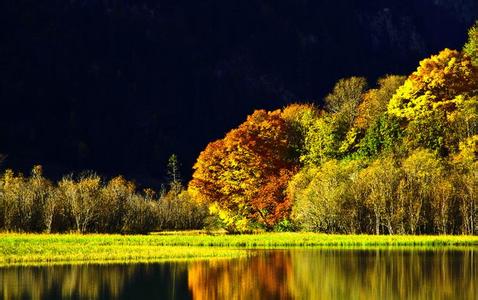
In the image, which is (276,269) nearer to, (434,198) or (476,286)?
(476,286)

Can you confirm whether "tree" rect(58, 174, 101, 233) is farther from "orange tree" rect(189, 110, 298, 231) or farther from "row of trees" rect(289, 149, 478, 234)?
"row of trees" rect(289, 149, 478, 234)

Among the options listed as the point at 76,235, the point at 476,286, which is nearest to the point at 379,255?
the point at 476,286

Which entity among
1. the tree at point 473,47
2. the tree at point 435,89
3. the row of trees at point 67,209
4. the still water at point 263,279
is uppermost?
the tree at point 473,47

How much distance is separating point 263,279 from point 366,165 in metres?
54.3

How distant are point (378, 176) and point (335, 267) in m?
35.9

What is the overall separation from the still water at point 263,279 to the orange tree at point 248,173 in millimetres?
45423

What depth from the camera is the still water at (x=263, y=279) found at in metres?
40.5

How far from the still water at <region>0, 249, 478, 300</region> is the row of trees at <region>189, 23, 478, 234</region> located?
2584 cm

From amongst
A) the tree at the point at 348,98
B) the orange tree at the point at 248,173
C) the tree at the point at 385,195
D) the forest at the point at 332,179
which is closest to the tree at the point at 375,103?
the forest at the point at 332,179

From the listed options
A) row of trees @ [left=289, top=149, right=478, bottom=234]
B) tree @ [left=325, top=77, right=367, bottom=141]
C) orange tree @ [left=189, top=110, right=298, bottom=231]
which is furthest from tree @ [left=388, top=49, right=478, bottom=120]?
tree @ [left=325, top=77, right=367, bottom=141]

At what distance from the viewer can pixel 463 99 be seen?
10581 cm

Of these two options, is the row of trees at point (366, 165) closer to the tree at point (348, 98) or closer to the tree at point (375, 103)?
the tree at point (375, 103)

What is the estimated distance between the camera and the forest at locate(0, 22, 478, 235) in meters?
87.3

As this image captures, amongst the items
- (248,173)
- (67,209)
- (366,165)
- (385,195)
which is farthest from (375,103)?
(67,209)
